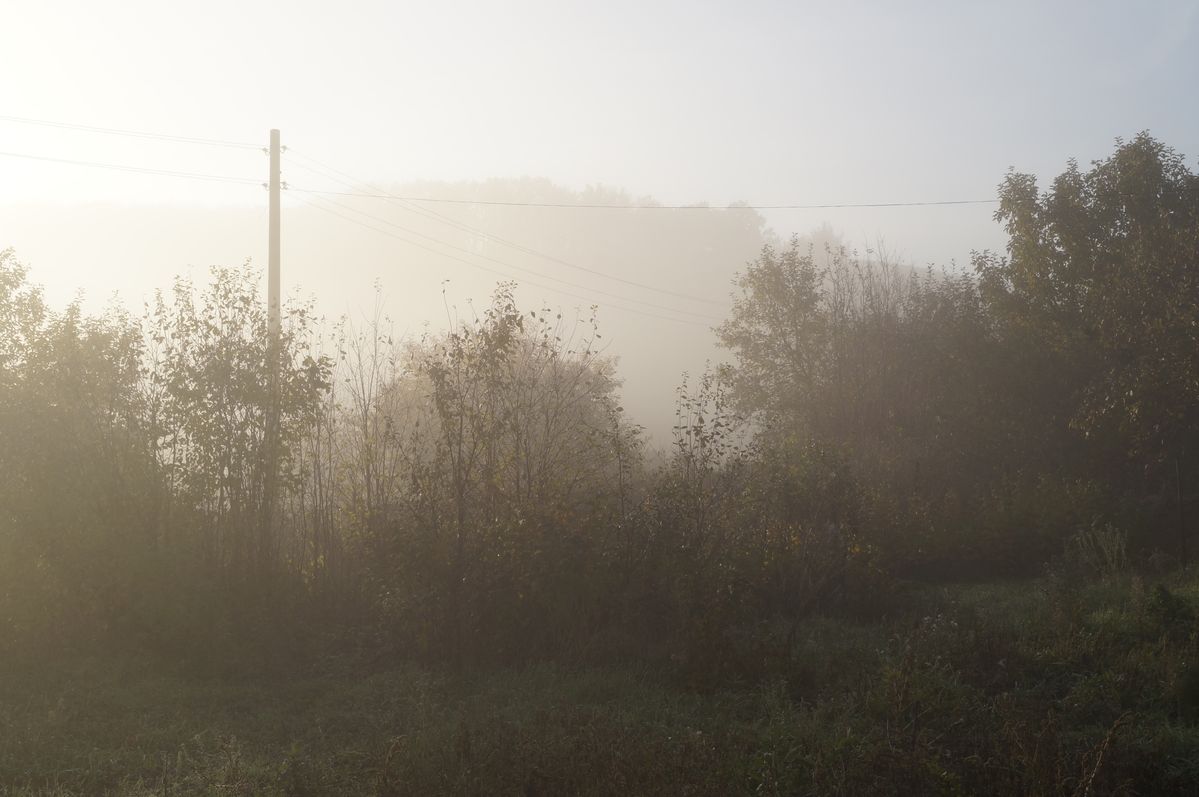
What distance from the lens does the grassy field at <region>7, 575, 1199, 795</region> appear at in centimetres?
582

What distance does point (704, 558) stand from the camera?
10.9m

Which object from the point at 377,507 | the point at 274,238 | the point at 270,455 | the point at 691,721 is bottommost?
the point at 691,721

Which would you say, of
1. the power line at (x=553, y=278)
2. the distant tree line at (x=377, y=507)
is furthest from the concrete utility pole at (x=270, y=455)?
the power line at (x=553, y=278)

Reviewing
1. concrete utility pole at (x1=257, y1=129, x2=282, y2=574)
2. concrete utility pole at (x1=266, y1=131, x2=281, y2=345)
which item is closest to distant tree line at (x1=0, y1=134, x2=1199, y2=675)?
concrete utility pole at (x1=257, y1=129, x2=282, y2=574)

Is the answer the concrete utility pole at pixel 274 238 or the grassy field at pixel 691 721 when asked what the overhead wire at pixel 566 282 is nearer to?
the concrete utility pole at pixel 274 238

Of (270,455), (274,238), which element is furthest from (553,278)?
(270,455)

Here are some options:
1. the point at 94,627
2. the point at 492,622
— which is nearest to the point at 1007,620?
the point at 492,622

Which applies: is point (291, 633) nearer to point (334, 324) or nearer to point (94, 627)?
point (94, 627)

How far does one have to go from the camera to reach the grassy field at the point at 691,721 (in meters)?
5.82

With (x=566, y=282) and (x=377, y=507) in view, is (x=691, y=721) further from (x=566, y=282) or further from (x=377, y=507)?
(x=566, y=282)

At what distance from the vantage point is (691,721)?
7.62 metres

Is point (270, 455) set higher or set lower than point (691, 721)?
higher

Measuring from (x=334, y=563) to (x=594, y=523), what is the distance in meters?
3.44

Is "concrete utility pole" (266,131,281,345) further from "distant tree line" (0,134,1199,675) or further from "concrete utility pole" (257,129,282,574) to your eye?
"distant tree line" (0,134,1199,675)
